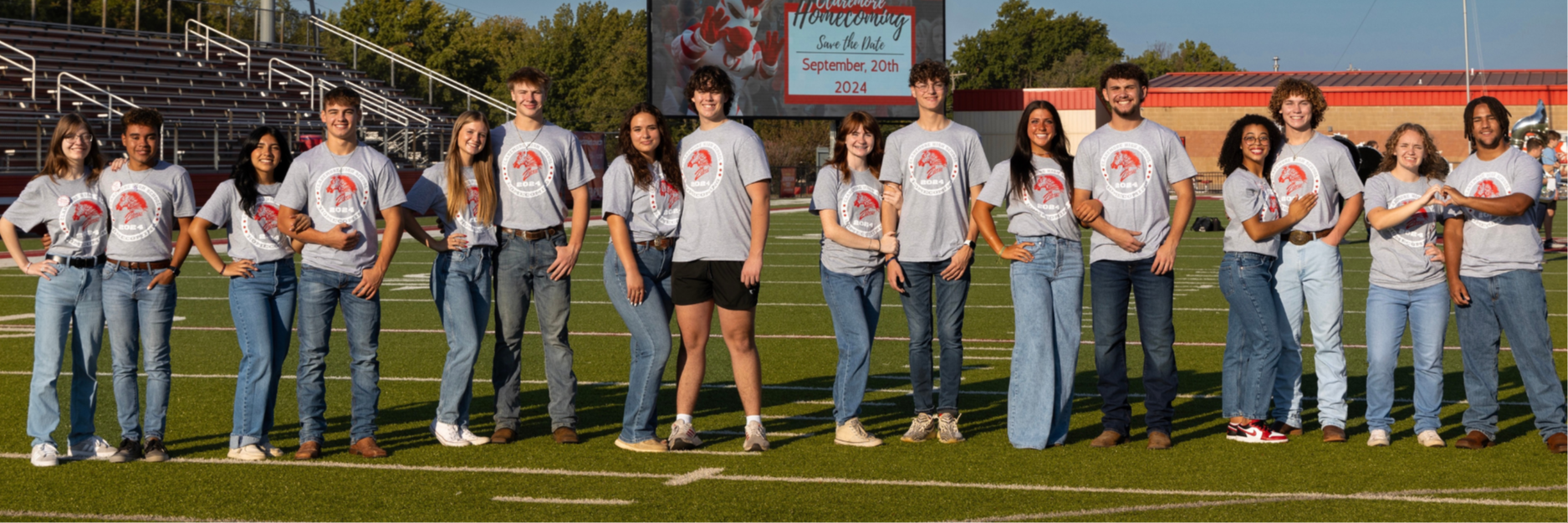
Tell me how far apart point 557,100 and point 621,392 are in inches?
2580

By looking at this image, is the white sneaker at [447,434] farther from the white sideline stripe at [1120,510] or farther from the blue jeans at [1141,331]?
the blue jeans at [1141,331]

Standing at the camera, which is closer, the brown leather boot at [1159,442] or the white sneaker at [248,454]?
the white sneaker at [248,454]

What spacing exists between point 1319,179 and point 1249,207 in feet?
1.12

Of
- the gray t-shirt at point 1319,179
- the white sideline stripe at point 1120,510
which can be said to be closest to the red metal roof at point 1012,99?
the gray t-shirt at point 1319,179

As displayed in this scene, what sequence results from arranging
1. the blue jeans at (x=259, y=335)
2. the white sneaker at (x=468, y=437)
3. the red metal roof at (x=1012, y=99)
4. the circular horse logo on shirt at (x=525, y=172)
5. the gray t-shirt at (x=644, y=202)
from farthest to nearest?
1. the red metal roof at (x=1012, y=99)
2. the white sneaker at (x=468, y=437)
3. the circular horse logo on shirt at (x=525, y=172)
4. the gray t-shirt at (x=644, y=202)
5. the blue jeans at (x=259, y=335)

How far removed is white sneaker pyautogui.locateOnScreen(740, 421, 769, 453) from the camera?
20.9ft

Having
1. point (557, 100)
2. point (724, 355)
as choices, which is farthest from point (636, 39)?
point (724, 355)

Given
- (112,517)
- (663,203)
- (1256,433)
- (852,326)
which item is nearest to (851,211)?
(852,326)

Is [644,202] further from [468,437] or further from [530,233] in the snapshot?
[468,437]

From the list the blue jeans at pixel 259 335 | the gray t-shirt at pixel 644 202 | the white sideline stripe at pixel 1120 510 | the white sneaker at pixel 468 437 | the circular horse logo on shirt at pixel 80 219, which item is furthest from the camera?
the white sneaker at pixel 468 437

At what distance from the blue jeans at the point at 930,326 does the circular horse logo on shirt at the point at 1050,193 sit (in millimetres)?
436

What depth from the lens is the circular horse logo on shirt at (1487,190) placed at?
6184 mm

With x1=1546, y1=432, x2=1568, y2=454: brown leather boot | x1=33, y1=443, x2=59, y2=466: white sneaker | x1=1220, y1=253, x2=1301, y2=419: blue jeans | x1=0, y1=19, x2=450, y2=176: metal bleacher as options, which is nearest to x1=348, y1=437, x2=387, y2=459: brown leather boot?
x1=33, y1=443, x2=59, y2=466: white sneaker

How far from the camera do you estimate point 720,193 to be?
20.2 ft
